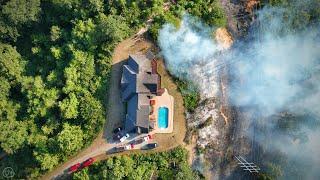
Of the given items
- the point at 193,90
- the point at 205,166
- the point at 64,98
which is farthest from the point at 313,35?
the point at 64,98

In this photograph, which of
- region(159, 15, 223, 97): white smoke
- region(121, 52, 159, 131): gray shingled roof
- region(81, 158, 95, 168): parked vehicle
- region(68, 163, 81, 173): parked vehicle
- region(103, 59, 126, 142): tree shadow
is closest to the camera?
region(121, 52, 159, 131): gray shingled roof

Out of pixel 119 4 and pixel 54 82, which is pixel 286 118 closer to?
pixel 119 4

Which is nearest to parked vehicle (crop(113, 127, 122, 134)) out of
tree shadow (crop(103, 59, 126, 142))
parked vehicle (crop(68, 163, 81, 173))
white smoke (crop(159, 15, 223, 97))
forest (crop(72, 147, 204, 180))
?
tree shadow (crop(103, 59, 126, 142))

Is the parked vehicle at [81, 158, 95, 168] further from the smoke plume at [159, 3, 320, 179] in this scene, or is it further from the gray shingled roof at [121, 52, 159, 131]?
the smoke plume at [159, 3, 320, 179]

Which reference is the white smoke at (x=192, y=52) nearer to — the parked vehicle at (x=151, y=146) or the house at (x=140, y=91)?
the house at (x=140, y=91)

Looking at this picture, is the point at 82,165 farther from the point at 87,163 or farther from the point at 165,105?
the point at 165,105

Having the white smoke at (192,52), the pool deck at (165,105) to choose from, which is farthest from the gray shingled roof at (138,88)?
the white smoke at (192,52)

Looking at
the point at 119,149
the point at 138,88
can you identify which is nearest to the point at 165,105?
the point at 138,88
